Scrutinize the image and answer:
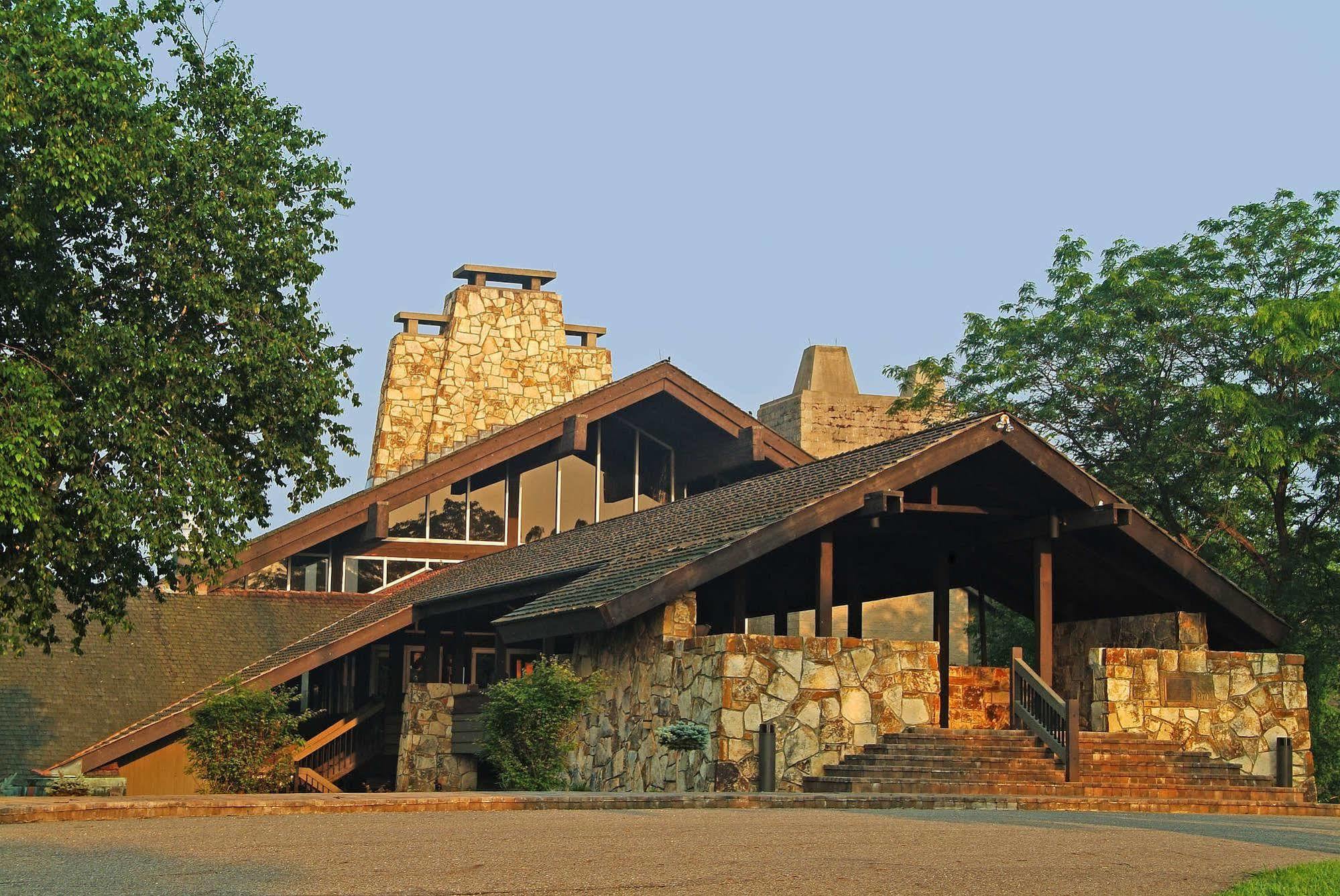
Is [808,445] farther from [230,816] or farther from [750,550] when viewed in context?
[230,816]

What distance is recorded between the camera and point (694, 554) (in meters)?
20.3

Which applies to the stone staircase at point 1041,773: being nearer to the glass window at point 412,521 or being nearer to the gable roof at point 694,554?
the gable roof at point 694,554

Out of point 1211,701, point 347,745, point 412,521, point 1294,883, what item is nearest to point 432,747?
point 347,745

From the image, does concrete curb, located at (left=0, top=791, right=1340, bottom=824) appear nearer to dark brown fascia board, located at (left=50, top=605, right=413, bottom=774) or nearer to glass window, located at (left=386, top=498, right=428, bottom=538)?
dark brown fascia board, located at (left=50, top=605, right=413, bottom=774)

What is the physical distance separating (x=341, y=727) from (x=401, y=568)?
4699 millimetres

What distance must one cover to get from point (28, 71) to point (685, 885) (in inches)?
478

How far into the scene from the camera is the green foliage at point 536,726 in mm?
20375

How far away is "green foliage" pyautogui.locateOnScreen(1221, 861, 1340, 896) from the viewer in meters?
9.17

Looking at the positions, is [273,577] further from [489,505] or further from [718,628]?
[718,628]

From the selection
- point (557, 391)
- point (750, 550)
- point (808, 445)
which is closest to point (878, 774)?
point (750, 550)

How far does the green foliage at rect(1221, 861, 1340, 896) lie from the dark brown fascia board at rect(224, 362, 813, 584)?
73.0ft

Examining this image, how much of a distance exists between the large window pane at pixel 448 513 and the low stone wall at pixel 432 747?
5.34 metres

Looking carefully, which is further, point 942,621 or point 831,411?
point 831,411

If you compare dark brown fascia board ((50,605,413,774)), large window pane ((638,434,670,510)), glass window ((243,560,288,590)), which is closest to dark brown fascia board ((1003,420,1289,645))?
dark brown fascia board ((50,605,413,774))
